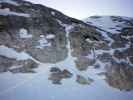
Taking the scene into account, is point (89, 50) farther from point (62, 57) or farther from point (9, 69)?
point (9, 69)

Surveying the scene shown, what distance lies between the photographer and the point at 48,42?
31094 millimetres

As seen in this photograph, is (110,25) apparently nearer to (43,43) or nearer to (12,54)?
(43,43)

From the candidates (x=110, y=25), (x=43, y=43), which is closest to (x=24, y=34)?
(x=43, y=43)

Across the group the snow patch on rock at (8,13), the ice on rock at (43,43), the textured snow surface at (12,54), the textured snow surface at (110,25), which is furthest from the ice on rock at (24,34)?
the textured snow surface at (110,25)

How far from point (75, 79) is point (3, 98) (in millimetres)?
11784

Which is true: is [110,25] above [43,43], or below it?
above

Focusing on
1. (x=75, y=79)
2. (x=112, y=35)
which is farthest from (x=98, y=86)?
(x=112, y=35)

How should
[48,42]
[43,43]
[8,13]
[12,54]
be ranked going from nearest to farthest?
[12,54], [43,43], [48,42], [8,13]

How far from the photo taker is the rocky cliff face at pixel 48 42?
2678 centimetres

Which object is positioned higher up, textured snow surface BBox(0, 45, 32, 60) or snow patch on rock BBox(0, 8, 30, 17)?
snow patch on rock BBox(0, 8, 30, 17)

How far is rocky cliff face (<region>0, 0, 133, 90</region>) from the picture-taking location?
2678 centimetres

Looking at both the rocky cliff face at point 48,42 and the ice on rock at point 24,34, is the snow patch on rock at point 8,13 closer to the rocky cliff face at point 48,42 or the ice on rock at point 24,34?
the rocky cliff face at point 48,42

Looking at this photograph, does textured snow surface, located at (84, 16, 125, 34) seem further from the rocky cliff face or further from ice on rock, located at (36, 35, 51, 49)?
ice on rock, located at (36, 35, 51, 49)

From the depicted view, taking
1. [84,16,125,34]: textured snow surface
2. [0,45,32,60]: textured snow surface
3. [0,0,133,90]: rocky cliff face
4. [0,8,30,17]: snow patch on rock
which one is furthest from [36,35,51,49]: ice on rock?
[84,16,125,34]: textured snow surface
